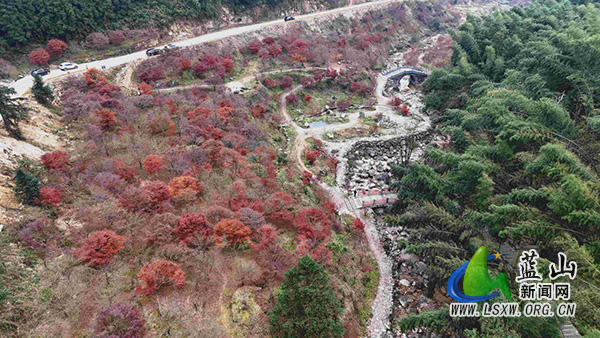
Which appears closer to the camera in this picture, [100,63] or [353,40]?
[100,63]

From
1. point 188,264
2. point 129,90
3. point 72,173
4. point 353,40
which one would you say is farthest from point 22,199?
point 353,40

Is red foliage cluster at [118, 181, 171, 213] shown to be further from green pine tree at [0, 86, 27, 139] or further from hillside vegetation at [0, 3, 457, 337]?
green pine tree at [0, 86, 27, 139]

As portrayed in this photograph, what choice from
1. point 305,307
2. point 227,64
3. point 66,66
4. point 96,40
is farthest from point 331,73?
point 305,307

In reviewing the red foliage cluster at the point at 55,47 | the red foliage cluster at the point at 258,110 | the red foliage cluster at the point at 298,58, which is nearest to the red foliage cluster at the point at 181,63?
the red foliage cluster at the point at 258,110

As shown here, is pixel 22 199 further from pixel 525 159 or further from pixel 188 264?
pixel 525 159

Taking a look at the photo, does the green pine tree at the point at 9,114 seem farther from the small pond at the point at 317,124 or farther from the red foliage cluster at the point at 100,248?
the small pond at the point at 317,124

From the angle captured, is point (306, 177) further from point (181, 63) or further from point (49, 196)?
point (181, 63)
